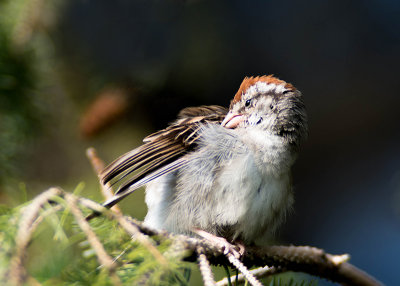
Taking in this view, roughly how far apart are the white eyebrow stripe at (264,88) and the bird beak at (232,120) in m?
0.12

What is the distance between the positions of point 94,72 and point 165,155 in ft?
3.81

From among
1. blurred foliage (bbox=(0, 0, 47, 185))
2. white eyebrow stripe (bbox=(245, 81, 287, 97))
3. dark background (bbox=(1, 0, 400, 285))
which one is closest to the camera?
blurred foliage (bbox=(0, 0, 47, 185))

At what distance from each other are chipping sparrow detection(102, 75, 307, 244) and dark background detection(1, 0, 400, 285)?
0.81 meters

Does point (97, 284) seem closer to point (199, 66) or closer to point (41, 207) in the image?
point (41, 207)

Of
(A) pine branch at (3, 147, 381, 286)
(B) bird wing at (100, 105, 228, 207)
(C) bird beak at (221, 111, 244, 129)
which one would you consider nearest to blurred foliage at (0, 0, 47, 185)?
(B) bird wing at (100, 105, 228, 207)

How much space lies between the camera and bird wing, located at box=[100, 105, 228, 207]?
155 centimetres

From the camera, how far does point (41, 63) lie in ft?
6.57

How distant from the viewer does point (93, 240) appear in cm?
79

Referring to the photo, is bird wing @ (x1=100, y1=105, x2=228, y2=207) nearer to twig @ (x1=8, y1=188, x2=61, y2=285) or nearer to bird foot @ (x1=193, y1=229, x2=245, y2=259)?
bird foot @ (x1=193, y1=229, x2=245, y2=259)

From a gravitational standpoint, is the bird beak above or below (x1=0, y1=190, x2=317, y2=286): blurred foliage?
above

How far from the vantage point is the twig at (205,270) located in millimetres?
900

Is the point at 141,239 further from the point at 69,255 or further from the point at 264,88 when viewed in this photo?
the point at 264,88

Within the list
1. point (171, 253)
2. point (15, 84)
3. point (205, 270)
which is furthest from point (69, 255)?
point (15, 84)

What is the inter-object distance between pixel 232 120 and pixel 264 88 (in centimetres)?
22
